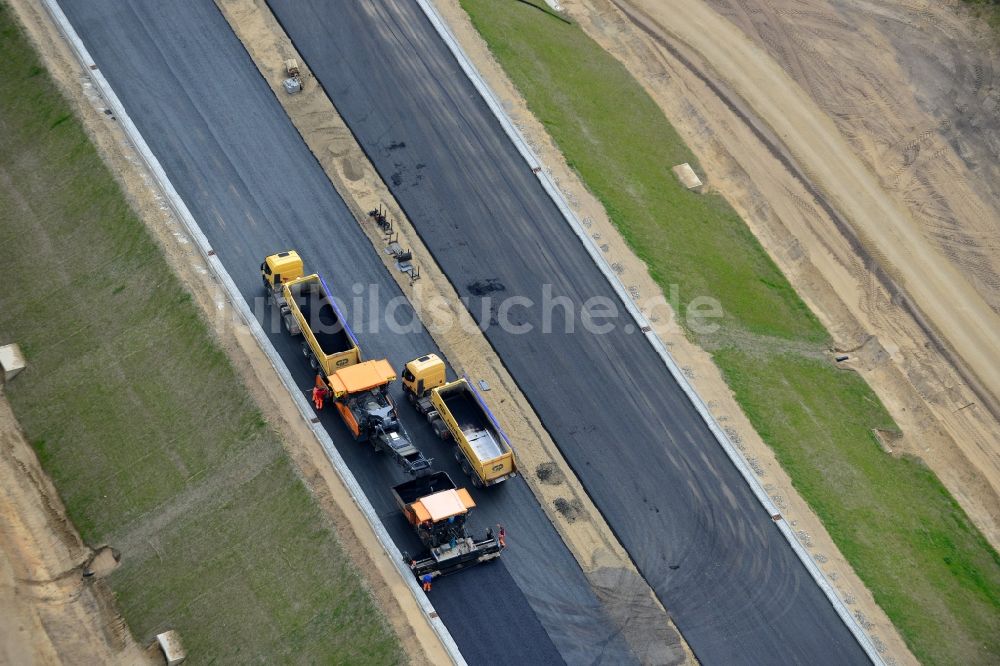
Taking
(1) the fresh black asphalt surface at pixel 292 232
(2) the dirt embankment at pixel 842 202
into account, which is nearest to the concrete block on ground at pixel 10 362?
(1) the fresh black asphalt surface at pixel 292 232

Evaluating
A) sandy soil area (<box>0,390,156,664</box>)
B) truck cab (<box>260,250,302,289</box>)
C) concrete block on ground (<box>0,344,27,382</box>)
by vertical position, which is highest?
concrete block on ground (<box>0,344,27,382</box>)

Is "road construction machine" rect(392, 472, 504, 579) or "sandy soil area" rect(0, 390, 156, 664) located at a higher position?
"sandy soil area" rect(0, 390, 156, 664)

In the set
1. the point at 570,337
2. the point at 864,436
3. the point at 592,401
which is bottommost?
the point at 864,436

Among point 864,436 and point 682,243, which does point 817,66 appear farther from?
point 864,436

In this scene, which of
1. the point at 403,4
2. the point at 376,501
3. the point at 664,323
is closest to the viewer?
the point at 376,501

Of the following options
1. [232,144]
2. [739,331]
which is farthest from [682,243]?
[232,144]

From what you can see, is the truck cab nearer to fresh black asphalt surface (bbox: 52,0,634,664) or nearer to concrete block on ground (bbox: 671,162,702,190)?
fresh black asphalt surface (bbox: 52,0,634,664)

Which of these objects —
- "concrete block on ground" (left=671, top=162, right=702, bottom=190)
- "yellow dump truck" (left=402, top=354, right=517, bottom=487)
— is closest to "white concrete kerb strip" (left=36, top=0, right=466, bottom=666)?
"yellow dump truck" (left=402, top=354, right=517, bottom=487)
